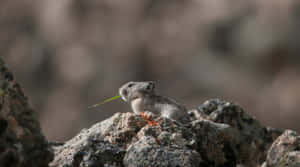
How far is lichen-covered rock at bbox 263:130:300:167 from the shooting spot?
2.36 meters

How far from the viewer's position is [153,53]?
31.4ft

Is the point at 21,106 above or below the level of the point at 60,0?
below

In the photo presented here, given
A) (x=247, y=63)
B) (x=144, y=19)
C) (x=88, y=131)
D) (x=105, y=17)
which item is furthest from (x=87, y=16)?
(x=88, y=131)

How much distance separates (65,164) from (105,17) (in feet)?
28.2

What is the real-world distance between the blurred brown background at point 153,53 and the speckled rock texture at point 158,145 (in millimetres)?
5254

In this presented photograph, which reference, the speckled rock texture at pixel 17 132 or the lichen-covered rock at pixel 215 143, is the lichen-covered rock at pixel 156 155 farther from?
the speckled rock texture at pixel 17 132

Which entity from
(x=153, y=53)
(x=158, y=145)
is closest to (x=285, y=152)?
(x=158, y=145)

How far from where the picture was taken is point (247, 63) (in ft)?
27.8

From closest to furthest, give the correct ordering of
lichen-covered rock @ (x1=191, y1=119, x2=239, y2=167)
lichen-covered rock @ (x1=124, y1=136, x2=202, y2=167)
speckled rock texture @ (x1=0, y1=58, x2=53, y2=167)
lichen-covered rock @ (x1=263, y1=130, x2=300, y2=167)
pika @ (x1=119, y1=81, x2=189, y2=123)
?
speckled rock texture @ (x1=0, y1=58, x2=53, y2=167)
lichen-covered rock @ (x1=124, y1=136, x2=202, y2=167)
lichen-covered rock @ (x1=263, y1=130, x2=300, y2=167)
lichen-covered rock @ (x1=191, y1=119, x2=239, y2=167)
pika @ (x1=119, y1=81, x2=189, y2=123)

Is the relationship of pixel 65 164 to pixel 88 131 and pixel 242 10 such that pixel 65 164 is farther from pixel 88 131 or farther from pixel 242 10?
pixel 242 10

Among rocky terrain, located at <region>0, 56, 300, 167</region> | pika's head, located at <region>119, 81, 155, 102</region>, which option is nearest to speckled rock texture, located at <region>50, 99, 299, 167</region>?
rocky terrain, located at <region>0, 56, 300, 167</region>

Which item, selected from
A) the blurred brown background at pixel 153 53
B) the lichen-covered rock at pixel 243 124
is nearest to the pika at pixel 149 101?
the lichen-covered rock at pixel 243 124

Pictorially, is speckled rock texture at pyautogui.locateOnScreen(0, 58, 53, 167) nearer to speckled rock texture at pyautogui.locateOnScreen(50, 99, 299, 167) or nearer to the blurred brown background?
speckled rock texture at pyautogui.locateOnScreen(50, 99, 299, 167)

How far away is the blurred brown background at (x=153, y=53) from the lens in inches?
322
